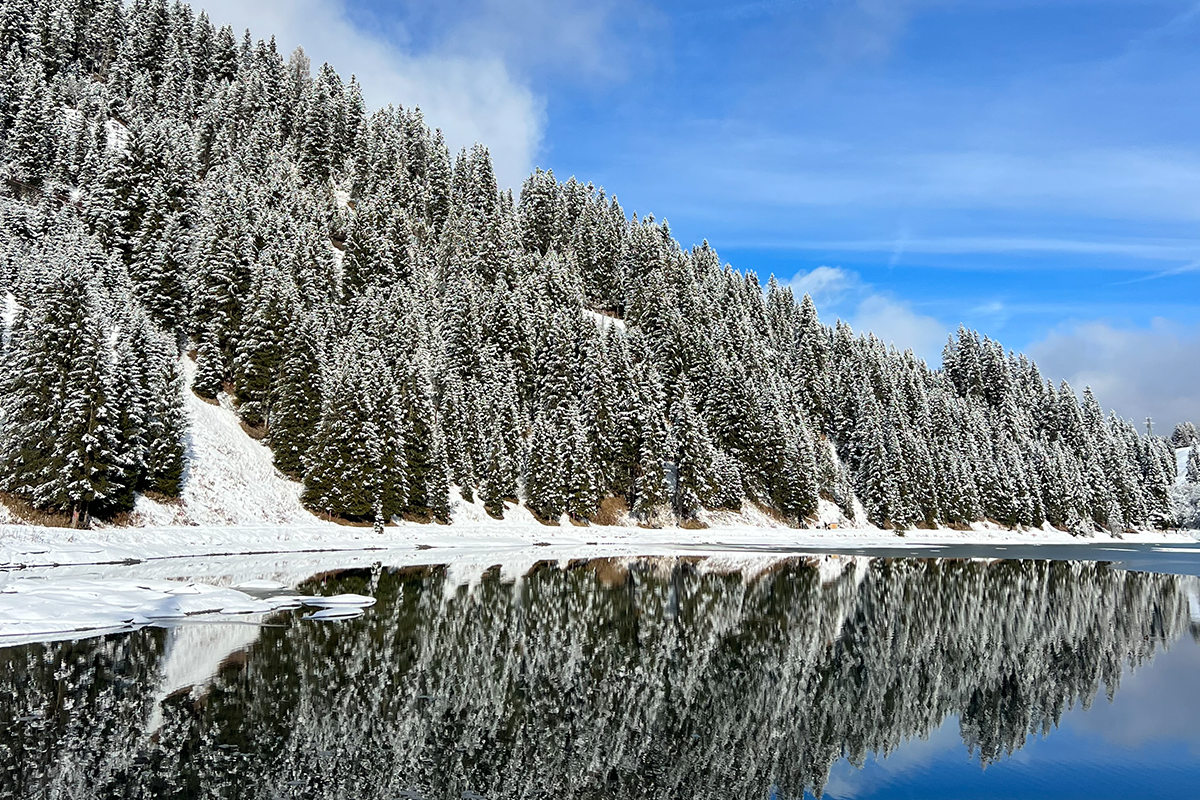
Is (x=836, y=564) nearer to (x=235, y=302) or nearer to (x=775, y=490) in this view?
(x=775, y=490)

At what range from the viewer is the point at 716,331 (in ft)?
313

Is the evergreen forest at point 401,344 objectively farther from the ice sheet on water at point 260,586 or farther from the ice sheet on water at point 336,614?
the ice sheet on water at point 336,614

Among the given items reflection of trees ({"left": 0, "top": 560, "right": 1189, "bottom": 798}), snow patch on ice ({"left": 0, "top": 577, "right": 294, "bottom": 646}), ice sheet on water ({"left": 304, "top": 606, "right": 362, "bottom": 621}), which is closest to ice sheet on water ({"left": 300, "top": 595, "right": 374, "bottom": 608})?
ice sheet on water ({"left": 304, "top": 606, "right": 362, "bottom": 621})

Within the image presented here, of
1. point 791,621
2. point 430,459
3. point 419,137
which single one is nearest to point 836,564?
point 791,621

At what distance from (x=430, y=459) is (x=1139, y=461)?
132638 mm

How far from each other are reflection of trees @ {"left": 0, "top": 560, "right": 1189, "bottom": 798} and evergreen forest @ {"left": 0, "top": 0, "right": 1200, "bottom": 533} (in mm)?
29280

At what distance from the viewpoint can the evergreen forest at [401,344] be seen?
4688 cm

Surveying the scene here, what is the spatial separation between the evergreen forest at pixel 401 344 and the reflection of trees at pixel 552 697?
29.3m

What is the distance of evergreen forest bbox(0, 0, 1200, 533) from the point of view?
154 feet

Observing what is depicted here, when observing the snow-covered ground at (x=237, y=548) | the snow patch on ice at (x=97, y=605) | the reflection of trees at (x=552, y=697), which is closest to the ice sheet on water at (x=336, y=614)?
the snow-covered ground at (x=237, y=548)

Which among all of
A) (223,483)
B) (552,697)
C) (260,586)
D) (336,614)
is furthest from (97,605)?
(223,483)

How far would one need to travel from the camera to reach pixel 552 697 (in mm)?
14758

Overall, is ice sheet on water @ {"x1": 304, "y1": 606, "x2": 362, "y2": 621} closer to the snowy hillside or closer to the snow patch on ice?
the snow patch on ice

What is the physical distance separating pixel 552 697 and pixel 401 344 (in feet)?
185
